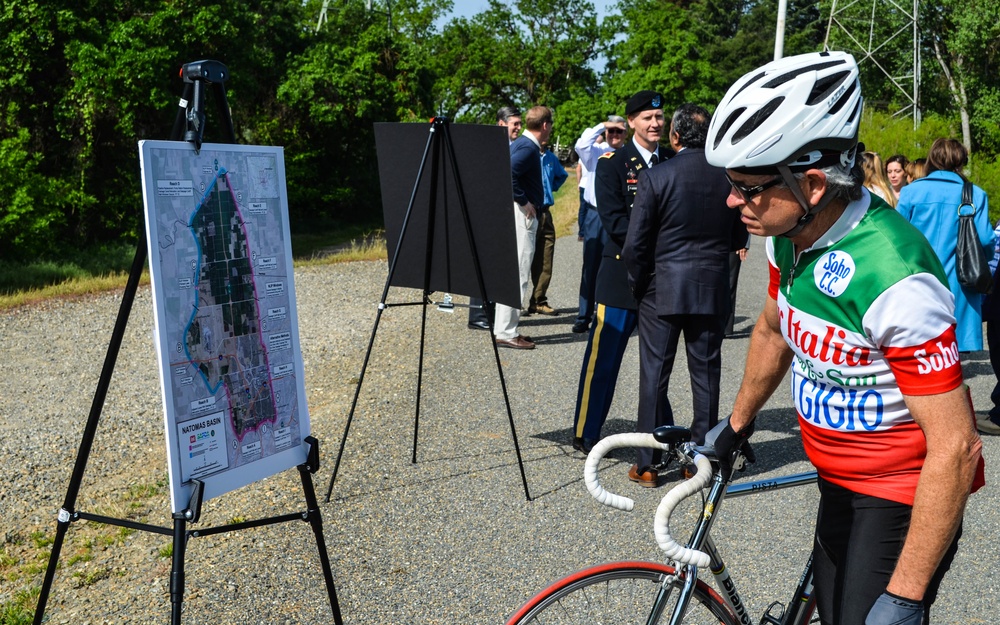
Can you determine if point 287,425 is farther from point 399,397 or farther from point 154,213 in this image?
point 399,397

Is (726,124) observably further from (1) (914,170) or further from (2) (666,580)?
(1) (914,170)

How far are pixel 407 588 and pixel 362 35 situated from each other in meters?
28.2

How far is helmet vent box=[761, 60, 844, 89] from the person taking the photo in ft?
7.22

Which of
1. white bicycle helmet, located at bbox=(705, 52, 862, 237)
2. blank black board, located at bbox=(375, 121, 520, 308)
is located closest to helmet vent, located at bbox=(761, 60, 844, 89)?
white bicycle helmet, located at bbox=(705, 52, 862, 237)

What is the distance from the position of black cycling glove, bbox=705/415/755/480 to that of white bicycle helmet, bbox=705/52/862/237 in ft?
1.70

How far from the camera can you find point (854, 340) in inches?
81.1

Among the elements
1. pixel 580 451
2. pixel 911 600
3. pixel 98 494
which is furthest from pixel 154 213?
pixel 580 451

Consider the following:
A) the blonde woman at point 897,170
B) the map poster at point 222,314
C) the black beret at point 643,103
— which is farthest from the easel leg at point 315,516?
the blonde woman at point 897,170

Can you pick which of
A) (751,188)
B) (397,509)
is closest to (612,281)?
(397,509)

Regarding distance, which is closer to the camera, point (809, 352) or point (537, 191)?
point (809, 352)

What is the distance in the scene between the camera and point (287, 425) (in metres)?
3.47

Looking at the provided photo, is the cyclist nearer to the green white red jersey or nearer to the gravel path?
the green white red jersey

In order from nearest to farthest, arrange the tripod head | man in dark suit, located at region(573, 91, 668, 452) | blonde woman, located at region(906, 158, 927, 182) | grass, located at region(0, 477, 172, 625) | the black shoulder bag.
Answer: the tripod head, grass, located at region(0, 477, 172, 625), man in dark suit, located at region(573, 91, 668, 452), the black shoulder bag, blonde woman, located at region(906, 158, 927, 182)

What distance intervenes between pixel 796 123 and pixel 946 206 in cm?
558
